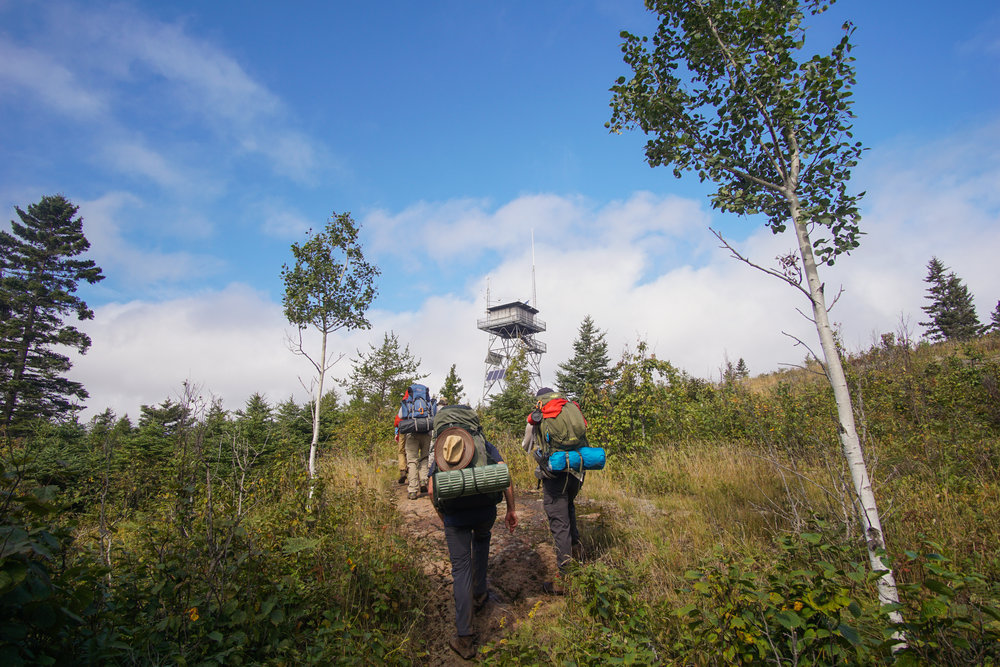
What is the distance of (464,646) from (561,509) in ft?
5.56

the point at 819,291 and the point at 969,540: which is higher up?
the point at 819,291

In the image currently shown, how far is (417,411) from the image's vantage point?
816 centimetres

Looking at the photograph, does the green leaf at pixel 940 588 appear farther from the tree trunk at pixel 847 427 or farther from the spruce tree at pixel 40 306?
the spruce tree at pixel 40 306

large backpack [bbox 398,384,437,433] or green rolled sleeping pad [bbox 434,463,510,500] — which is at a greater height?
large backpack [bbox 398,384,437,433]

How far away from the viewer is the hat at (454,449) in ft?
14.2

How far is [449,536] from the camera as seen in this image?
4.31 metres

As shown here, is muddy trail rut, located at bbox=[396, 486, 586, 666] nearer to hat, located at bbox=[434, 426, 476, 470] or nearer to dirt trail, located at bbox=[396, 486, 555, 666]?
dirt trail, located at bbox=[396, 486, 555, 666]

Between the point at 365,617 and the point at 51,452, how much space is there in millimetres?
12192

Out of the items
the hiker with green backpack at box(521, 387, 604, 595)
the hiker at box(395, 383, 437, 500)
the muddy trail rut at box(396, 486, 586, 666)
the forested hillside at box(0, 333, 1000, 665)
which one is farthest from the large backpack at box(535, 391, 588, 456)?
the hiker at box(395, 383, 437, 500)

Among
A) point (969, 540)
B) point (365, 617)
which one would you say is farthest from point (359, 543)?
point (969, 540)

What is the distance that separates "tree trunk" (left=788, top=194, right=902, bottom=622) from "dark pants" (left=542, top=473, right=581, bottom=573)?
8.49 feet

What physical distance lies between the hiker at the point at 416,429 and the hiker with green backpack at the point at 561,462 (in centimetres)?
331

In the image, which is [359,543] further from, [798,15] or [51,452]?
[51,452]

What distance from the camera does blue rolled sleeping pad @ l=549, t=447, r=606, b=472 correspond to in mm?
4852
